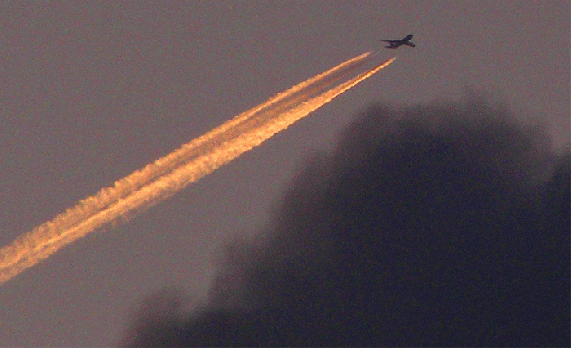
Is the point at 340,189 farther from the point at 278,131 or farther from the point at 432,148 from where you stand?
the point at 278,131

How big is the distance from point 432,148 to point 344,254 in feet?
86.4

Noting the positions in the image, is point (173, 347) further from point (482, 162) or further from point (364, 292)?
point (482, 162)

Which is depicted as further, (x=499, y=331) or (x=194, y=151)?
(x=499, y=331)

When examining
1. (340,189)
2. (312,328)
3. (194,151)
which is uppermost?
(340,189)

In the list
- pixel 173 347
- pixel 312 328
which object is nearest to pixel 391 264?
pixel 312 328

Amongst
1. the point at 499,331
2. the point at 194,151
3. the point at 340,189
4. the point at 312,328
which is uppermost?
the point at 340,189

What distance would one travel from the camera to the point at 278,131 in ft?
365

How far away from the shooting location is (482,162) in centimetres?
16212

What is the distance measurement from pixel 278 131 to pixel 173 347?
2045 inches

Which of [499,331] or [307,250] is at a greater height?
[307,250]

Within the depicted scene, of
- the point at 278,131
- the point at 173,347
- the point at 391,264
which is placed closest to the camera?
the point at 278,131

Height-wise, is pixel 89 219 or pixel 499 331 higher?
pixel 89 219

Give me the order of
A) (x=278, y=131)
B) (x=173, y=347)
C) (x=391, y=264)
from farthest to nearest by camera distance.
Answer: (x=391, y=264) → (x=173, y=347) → (x=278, y=131)

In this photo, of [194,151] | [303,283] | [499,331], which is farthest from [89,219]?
[499,331]
